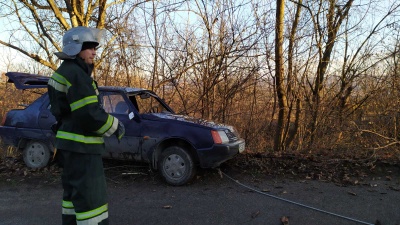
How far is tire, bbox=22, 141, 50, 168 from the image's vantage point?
6219 millimetres

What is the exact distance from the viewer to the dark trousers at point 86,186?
2613 millimetres

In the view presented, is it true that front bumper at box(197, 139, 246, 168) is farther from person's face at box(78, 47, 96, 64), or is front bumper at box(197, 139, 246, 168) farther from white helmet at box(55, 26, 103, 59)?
white helmet at box(55, 26, 103, 59)

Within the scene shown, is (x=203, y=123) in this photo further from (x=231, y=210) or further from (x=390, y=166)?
(x=390, y=166)

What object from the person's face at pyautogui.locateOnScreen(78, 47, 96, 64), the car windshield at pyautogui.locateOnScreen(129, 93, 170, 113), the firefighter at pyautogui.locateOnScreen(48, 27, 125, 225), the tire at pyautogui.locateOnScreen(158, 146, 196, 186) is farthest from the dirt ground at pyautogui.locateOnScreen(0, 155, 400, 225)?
the person's face at pyautogui.locateOnScreen(78, 47, 96, 64)

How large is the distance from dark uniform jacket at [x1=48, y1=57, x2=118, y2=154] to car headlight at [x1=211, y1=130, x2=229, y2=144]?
108 inches

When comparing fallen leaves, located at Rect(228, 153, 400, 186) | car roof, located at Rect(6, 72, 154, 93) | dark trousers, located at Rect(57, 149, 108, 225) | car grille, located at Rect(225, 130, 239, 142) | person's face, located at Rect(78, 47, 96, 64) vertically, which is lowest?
fallen leaves, located at Rect(228, 153, 400, 186)

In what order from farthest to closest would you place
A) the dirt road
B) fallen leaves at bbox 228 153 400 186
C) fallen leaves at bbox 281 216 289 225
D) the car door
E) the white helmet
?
fallen leaves at bbox 228 153 400 186 < the car door < the dirt road < fallen leaves at bbox 281 216 289 225 < the white helmet

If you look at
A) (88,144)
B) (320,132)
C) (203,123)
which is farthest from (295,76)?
(88,144)

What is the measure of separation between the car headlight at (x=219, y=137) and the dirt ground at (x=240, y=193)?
0.71m

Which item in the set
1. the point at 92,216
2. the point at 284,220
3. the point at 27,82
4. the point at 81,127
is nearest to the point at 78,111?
the point at 81,127

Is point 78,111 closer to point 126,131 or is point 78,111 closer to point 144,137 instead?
point 144,137

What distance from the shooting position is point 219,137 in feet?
17.7

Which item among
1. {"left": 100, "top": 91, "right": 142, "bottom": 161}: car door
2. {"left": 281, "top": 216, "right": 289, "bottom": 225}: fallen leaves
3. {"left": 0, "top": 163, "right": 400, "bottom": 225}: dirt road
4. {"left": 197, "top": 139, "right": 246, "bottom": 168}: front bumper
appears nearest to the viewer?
{"left": 281, "top": 216, "right": 289, "bottom": 225}: fallen leaves

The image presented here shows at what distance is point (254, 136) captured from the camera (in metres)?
10.4
